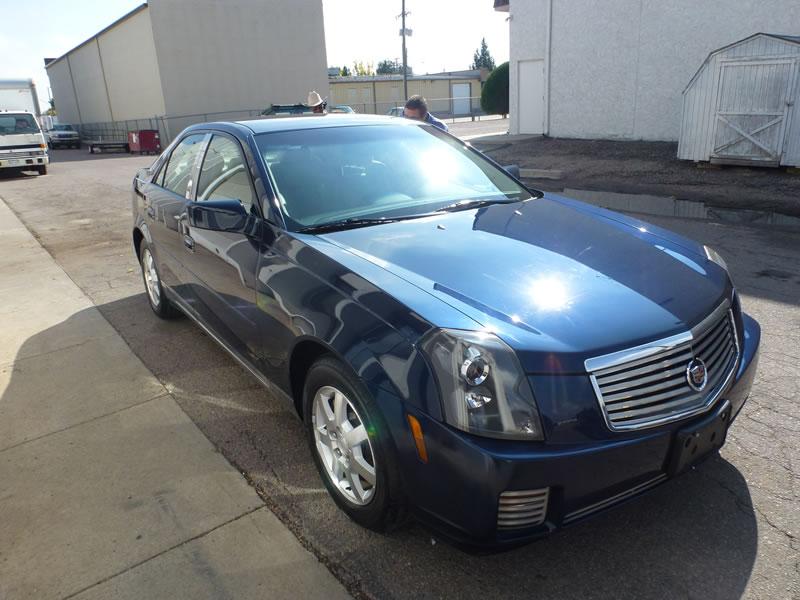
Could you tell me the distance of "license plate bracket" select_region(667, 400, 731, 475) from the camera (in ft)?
6.85

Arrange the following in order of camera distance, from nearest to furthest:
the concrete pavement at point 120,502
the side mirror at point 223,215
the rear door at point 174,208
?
the concrete pavement at point 120,502 → the side mirror at point 223,215 → the rear door at point 174,208

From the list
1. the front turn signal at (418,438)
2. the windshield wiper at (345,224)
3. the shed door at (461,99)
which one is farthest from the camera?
the shed door at (461,99)

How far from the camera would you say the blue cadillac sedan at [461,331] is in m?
1.96

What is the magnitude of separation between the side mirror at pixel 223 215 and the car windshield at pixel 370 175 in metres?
0.23

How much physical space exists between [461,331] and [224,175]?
223 centimetres

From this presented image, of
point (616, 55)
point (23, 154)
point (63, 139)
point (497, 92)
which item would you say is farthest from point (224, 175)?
point (63, 139)

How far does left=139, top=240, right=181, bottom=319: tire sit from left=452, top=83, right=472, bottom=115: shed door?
159 ft

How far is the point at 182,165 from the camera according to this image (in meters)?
4.43

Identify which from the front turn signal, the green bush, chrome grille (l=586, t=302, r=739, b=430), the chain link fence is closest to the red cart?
the chain link fence

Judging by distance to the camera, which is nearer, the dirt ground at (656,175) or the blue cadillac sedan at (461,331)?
the blue cadillac sedan at (461,331)

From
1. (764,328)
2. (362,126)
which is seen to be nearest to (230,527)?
(362,126)

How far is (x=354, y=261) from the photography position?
253cm

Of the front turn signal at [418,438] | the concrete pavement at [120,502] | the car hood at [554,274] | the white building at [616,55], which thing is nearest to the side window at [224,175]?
the car hood at [554,274]

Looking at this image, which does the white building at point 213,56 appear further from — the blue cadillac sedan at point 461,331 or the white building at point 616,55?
the blue cadillac sedan at point 461,331
